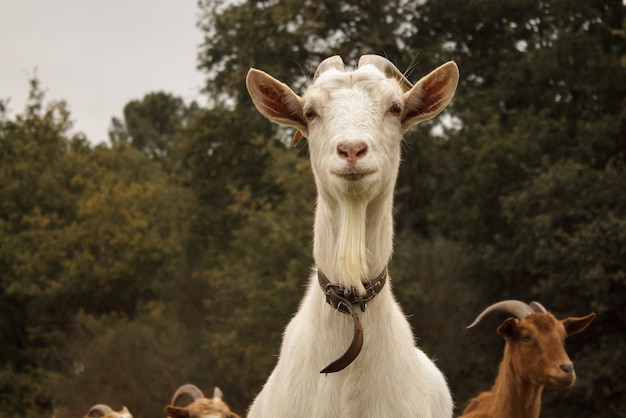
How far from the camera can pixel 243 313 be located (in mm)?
30594

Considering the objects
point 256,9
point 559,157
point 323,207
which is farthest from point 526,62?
point 323,207

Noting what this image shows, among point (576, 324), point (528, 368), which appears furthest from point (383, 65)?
point (576, 324)

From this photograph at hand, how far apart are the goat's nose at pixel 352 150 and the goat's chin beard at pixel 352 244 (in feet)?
0.82

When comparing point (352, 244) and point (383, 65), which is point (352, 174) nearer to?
point (352, 244)

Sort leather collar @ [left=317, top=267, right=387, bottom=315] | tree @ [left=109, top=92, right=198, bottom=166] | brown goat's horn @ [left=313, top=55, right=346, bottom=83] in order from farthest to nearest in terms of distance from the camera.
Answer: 1. tree @ [left=109, top=92, right=198, bottom=166]
2. brown goat's horn @ [left=313, top=55, right=346, bottom=83]
3. leather collar @ [left=317, top=267, right=387, bottom=315]

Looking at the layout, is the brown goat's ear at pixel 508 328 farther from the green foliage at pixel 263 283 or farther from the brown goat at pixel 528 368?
the green foliage at pixel 263 283

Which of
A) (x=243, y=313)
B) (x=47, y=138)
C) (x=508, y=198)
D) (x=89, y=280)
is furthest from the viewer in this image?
(x=47, y=138)

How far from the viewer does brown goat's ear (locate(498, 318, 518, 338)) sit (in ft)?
38.3

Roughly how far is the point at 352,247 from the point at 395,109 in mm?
681

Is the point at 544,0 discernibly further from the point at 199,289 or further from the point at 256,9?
the point at 199,289

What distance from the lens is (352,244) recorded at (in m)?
4.67

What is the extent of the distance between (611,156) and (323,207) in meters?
26.6

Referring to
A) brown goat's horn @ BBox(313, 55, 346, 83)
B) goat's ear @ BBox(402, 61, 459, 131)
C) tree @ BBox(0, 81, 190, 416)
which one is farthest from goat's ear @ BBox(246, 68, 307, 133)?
tree @ BBox(0, 81, 190, 416)

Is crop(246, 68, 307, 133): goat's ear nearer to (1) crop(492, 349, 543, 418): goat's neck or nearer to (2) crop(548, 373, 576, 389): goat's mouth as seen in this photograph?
(1) crop(492, 349, 543, 418): goat's neck
